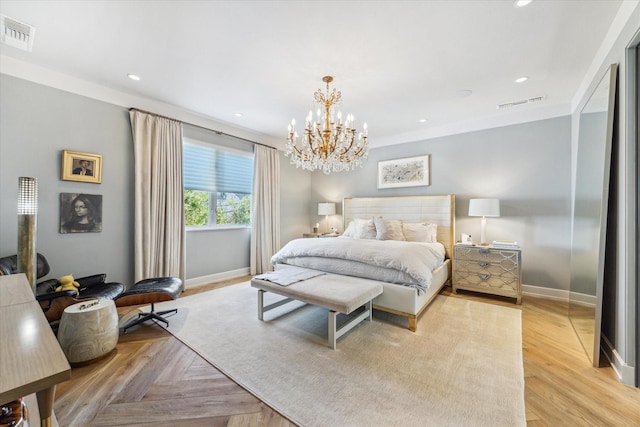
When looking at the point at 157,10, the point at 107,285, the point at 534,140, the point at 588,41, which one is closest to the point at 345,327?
the point at 107,285

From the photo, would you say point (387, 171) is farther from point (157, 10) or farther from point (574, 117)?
point (157, 10)

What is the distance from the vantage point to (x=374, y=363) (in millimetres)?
2053

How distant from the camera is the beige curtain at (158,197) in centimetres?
344

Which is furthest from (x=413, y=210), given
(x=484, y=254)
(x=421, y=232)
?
(x=484, y=254)

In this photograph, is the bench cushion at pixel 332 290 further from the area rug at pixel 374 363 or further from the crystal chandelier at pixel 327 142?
the crystal chandelier at pixel 327 142

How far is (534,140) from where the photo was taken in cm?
374

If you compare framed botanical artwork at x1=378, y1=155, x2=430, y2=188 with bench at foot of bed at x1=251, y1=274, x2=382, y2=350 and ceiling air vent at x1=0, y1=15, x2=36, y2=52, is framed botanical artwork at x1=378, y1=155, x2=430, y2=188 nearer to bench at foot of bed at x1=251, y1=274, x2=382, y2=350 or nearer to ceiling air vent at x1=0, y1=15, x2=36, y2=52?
bench at foot of bed at x1=251, y1=274, x2=382, y2=350

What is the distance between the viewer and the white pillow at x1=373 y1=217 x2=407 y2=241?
4.17 metres

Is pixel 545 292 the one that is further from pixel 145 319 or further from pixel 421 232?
pixel 145 319

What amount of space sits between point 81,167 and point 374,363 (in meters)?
3.86

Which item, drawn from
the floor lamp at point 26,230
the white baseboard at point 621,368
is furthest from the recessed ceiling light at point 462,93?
the floor lamp at point 26,230

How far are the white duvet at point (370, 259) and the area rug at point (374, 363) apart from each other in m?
0.52

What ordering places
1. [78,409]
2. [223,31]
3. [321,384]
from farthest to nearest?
1. [223,31]
2. [321,384]
3. [78,409]

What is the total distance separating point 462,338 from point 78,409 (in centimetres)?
300
